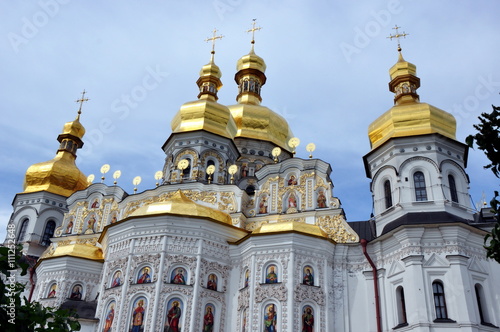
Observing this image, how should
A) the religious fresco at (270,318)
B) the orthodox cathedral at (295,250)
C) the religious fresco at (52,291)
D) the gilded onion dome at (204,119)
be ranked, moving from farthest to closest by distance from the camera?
the gilded onion dome at (204,119), the religious fresco at (52,291), the orthodox cathedral at (295,250), the religious fresco at (270,318)

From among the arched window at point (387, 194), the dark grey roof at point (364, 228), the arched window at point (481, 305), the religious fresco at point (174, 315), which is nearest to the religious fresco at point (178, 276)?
the religious fresco at point (174, 315)

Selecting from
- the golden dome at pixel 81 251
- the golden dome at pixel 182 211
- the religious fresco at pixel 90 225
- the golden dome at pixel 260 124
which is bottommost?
the golden dome at pixel 81 251

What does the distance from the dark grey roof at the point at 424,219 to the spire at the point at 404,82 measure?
19.2ft

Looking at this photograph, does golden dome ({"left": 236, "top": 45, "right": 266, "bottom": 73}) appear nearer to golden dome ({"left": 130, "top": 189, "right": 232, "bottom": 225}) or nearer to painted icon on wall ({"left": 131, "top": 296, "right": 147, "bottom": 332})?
golden dome ({"left": 130, "top": 189, "right": 232, "bottom": 225})

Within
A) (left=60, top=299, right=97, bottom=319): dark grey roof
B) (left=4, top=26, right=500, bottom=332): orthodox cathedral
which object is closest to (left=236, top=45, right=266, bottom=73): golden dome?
(left=4, top=26, right=500, bottom=332): orthodox cathedral

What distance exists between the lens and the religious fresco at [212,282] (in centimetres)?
1552

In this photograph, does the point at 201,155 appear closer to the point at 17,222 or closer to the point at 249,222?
the point at 249,222

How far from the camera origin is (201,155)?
2072 cm

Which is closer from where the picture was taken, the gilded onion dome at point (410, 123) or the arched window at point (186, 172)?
the gilded onion dome at point (410, 123)

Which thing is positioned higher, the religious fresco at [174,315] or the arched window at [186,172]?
the arched window at [186,172]

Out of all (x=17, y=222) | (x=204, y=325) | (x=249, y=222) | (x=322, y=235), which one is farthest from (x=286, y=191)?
(x=17, y=222)

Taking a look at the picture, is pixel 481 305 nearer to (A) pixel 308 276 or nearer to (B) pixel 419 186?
(B) pixel 419 186

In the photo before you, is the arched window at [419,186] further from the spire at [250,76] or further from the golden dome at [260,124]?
the spire at [250,76]

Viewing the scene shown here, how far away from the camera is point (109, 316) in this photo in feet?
50.4
